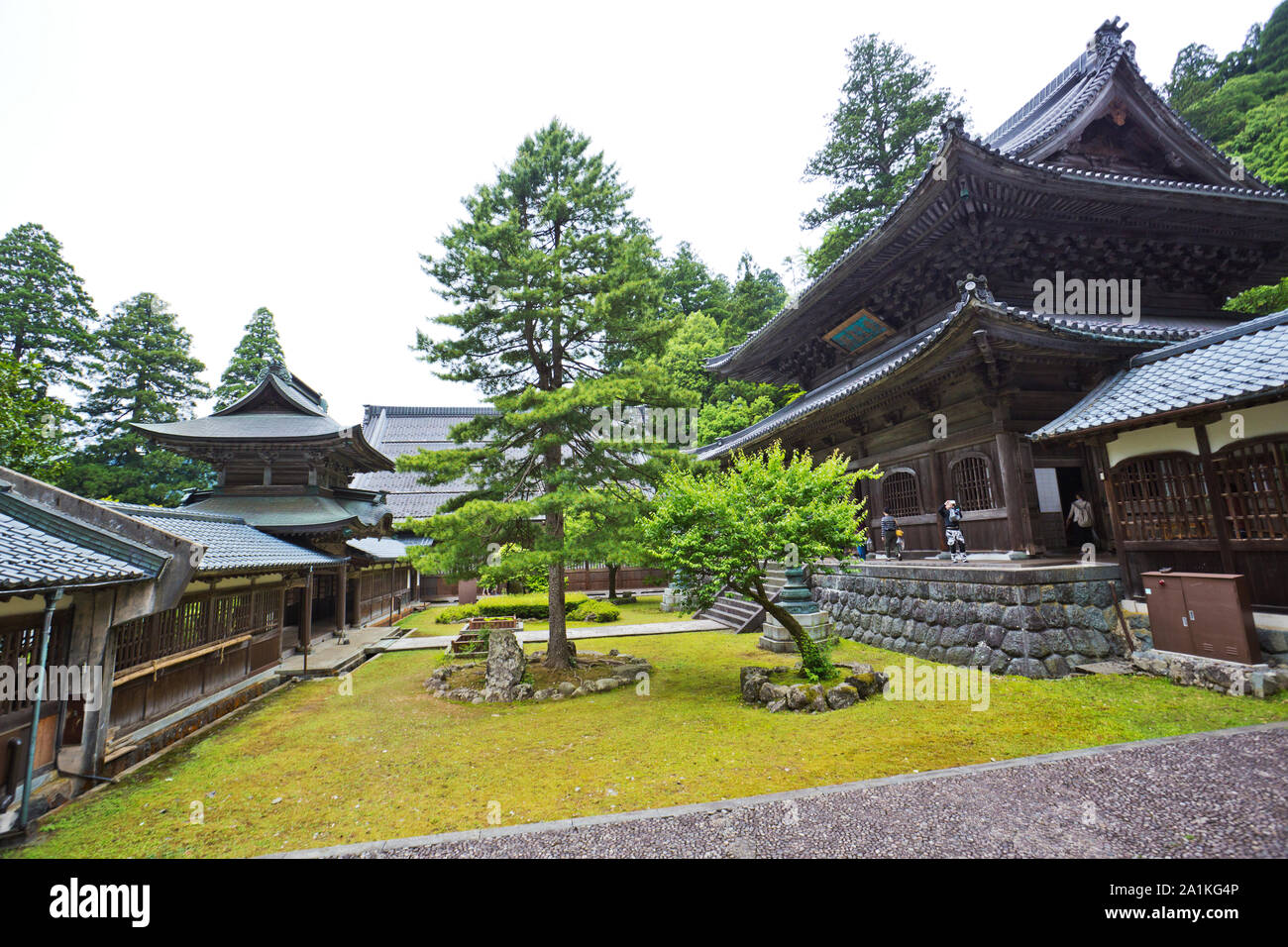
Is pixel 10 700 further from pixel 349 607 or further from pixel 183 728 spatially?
pixel 349 607

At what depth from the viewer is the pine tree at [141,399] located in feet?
90.5

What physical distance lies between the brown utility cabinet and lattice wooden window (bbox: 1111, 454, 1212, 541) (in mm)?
1107

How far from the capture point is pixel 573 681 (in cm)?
1001

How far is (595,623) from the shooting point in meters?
18.9

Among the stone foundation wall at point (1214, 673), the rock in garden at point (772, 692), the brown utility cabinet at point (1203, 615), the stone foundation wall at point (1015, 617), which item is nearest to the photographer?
the stone foundation wall at point (1214, 673)

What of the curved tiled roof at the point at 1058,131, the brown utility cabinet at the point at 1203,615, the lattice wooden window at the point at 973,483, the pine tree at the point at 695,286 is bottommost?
the brown utility cabinet at the point at 1203,615

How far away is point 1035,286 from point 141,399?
41942 mm

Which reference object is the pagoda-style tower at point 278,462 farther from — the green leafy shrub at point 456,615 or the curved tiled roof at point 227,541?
the green leafy shrub at point 456,615

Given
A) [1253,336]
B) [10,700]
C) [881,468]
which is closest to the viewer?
[10,700]

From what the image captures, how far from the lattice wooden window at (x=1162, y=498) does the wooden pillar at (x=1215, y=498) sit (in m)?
0.14

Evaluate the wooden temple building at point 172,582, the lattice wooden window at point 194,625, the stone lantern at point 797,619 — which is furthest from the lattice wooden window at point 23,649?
the stone lantern at point 797,619

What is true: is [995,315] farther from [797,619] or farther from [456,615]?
[456,615]
